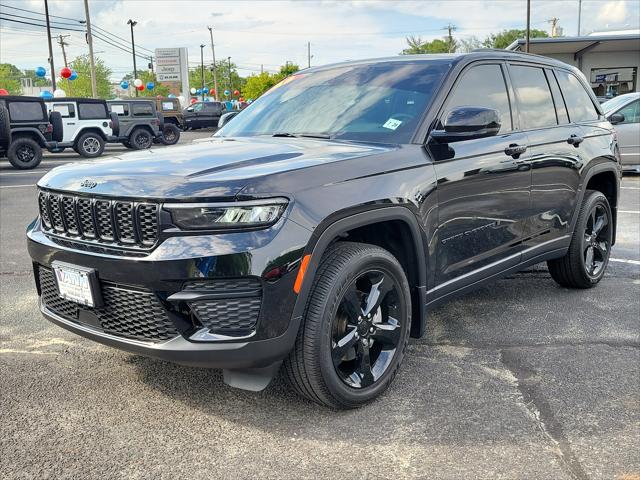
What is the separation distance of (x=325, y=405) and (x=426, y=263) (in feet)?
3.09

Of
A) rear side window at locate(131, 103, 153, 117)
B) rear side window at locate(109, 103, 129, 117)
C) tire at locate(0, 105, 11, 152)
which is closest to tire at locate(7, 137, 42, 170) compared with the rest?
tire at locate(0, 105, 11, 152)

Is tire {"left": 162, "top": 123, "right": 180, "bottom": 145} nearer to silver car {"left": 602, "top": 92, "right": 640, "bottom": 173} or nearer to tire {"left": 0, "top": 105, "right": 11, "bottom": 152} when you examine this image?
tire {"left": 0, "top": 105, "right": 11, "bottom": 152}

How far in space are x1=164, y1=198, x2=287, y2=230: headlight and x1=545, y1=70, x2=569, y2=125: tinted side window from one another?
3067 mm

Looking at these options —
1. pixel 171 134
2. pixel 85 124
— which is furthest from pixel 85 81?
pixel 85 124

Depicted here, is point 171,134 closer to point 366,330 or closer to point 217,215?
point 366,330

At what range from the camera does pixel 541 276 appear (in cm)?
563

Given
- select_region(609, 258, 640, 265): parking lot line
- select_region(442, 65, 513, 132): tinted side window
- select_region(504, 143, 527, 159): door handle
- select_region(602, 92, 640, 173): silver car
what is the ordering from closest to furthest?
select_region(442, 65, 513, 132): tinted side window → select_region(504, 143, 527, 159): door handle → select_region(609, 258, 640, 265): parking lot line → select_region(602, 92, 640, 173): silver car

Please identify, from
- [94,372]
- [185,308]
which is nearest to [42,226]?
[94,372]

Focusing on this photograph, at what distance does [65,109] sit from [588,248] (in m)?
18.5

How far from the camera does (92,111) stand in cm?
2058

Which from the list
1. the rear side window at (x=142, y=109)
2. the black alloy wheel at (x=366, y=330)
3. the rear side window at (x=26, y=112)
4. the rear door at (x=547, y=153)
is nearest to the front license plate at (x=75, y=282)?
the black alloy wheel at (x=366, y=330)

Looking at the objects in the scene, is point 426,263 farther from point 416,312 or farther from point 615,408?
point 615,408

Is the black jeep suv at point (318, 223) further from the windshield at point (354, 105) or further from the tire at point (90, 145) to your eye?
the tire at point (90, 145)

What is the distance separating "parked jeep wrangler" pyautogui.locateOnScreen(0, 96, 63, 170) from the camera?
16.9m
